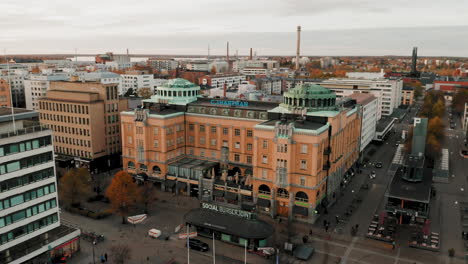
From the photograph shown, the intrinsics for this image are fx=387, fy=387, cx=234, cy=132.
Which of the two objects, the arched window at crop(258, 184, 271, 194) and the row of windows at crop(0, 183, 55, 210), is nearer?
the row of windows at crop(0, 183, 55, 210)

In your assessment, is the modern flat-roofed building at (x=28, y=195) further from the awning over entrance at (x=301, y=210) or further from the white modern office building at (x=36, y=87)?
the white modern office building at (x=36, y=87)

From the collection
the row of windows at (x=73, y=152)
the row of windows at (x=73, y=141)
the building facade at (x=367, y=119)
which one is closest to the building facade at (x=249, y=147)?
the building facade at (x=367, y=119)

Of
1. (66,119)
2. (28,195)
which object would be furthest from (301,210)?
(66,119)

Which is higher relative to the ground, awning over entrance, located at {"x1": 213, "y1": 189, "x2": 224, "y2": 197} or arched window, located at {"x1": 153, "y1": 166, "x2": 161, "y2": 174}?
arched window, located at {"x1": 153, "y1": 166, "x2": 161, "y2": 174}

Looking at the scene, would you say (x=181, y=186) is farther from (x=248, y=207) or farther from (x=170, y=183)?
(x=248, y=207)

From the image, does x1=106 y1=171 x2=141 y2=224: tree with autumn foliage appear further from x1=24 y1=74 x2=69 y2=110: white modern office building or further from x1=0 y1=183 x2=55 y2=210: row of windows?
x1=24 y1=74 x2=69 y2=110: white modern office building

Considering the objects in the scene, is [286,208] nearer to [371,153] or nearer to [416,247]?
[416,247]

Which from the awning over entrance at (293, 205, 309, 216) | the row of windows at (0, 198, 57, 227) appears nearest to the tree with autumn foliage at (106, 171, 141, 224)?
the row of windows at (0, 198, 57, 227)

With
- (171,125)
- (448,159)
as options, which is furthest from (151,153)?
(448,159)
